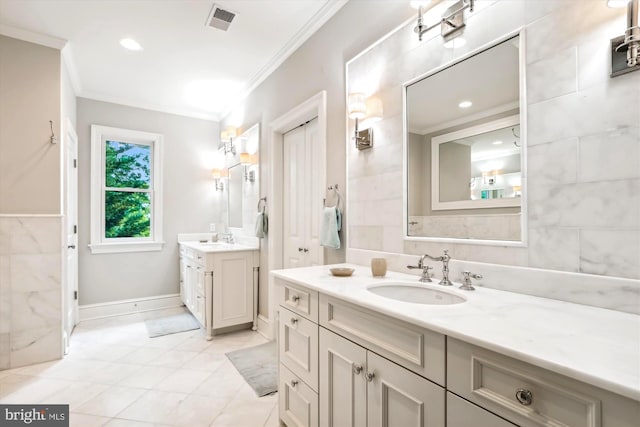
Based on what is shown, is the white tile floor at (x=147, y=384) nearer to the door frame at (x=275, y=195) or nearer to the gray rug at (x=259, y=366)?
the gray rug at (x=259, y=366)

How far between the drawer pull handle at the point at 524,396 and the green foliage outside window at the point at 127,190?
4484mm

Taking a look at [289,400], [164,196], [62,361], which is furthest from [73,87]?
[289,400]

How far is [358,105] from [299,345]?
1440mm

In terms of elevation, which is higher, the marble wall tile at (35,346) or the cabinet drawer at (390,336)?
the cabinet drawer at (390,336)

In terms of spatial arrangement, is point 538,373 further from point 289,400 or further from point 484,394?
point 289,400

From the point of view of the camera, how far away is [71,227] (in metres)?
3.30

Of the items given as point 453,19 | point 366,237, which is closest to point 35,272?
point 366,237

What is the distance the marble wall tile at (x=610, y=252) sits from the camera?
955 mm

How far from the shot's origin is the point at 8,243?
252 centimetres

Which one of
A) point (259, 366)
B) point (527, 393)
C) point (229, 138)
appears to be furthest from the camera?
point (229, 138)

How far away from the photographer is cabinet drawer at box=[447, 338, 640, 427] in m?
0.60

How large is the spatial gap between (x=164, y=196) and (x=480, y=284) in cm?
409

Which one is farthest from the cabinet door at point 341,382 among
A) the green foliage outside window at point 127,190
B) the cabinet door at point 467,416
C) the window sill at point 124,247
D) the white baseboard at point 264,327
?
the green foliage outside window at point 127,190

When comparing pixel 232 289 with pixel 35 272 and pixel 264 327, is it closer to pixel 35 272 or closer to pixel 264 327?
Result: pixel 264 327
